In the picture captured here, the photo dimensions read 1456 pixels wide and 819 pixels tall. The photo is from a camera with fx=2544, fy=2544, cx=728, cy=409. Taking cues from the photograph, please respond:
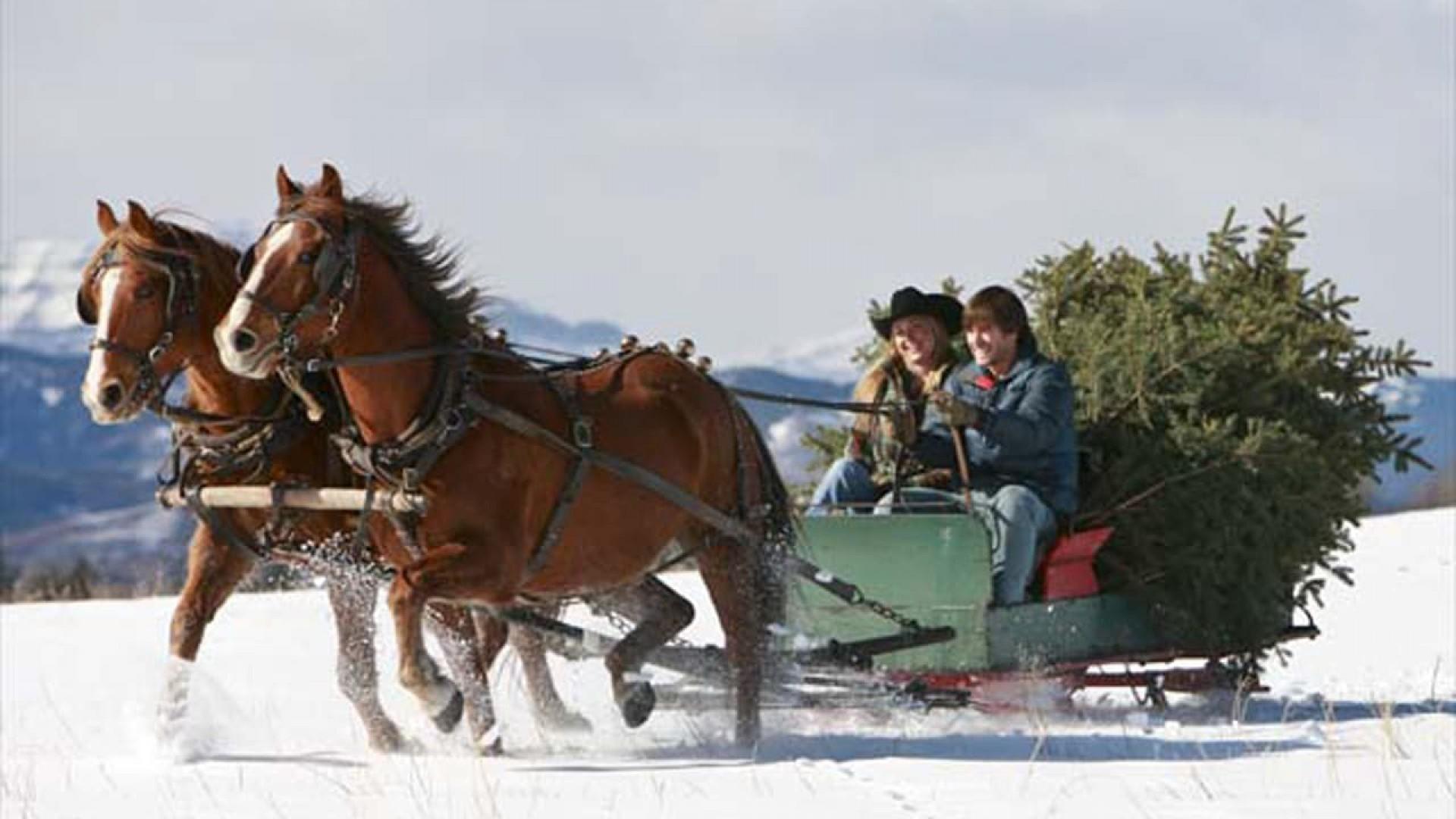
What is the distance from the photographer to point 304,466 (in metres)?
9.54

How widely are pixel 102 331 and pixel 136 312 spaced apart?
0.45 ft

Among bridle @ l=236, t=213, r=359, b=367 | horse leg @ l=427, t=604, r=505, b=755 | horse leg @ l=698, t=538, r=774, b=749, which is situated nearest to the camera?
bridle @ l=236, t=213, r=359, b=367

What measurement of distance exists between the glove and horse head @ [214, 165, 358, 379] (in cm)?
277

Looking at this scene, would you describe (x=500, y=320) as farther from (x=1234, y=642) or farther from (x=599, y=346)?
(x=1234, y=642)

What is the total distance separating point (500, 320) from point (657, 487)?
0.91 meters

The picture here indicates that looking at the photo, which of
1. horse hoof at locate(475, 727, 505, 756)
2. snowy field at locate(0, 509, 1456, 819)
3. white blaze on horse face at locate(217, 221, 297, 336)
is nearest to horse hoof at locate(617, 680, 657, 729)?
snowy field at locate(0, 509, 1456, 819)

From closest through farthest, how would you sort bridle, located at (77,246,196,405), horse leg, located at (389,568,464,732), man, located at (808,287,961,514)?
horse leg, located at (389,568,464,732) → bridle, located at (77,246,196,405) → man, located at (808,287,961,514)

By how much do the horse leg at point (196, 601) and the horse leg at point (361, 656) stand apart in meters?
0.38

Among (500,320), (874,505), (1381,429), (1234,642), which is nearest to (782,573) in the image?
(874,505)

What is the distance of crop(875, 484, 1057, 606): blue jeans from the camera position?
10.5m

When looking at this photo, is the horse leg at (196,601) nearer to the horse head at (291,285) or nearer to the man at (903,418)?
the horse head at (291,285)

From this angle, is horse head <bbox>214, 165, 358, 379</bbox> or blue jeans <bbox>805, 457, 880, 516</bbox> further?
blue jeans <bbox>805, 457, 880, 516</bbox>

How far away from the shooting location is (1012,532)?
10.5m

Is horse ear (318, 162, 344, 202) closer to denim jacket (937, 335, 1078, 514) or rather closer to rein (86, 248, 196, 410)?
rein (86, 248, 196, 410)
